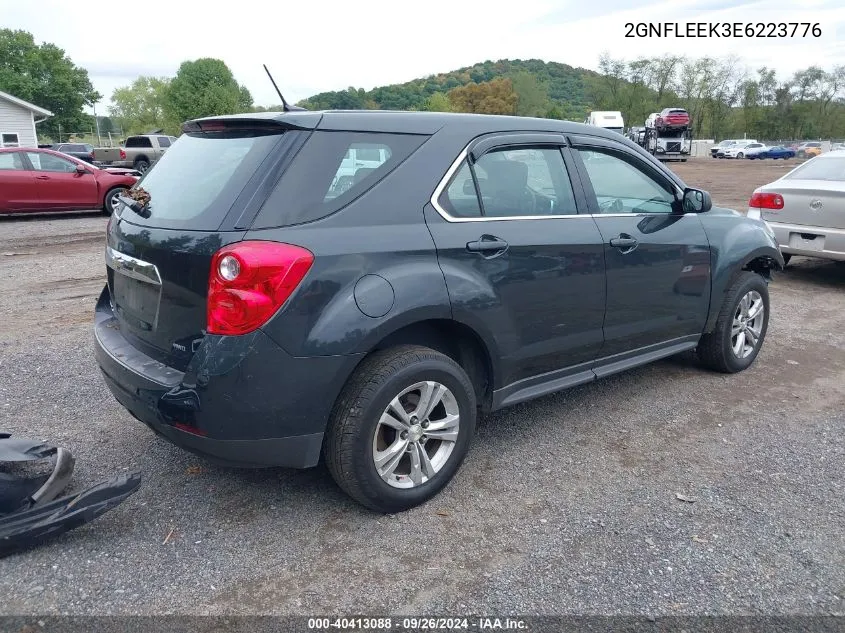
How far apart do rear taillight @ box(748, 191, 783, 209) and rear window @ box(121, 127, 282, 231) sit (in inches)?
272

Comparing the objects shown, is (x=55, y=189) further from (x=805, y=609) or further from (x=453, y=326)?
(x=805, y=609)

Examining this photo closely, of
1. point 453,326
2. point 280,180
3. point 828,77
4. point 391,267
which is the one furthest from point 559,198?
point 828,77

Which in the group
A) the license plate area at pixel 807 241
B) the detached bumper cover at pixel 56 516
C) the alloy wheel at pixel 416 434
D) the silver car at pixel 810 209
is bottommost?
the detached bumper cover at pixel 56 516

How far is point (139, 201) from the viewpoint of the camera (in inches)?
134

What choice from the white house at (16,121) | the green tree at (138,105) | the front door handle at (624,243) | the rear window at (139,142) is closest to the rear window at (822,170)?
the front door handle at (624,243)

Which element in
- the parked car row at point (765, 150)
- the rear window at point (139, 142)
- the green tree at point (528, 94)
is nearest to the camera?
the rear window at point (139, 142)

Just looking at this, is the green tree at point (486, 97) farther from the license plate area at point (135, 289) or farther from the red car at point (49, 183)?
the license plate area at point (135, 289)

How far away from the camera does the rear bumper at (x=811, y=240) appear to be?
7.51m

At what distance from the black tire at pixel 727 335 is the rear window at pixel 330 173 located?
2.81 m

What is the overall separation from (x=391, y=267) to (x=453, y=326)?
1.71 feet

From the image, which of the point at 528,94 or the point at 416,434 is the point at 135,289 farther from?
the point at 528,94

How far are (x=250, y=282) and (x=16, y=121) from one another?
4227 centimetres

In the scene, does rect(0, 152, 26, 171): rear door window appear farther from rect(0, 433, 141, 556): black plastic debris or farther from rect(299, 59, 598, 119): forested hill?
rect(299, 59, 598, 119): forested hill

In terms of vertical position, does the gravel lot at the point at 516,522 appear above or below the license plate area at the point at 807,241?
below
